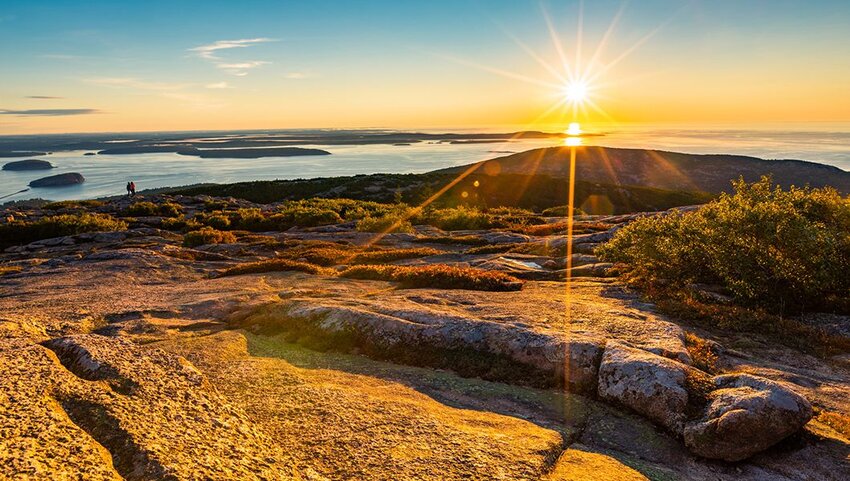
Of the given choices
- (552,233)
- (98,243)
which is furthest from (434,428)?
(98,243)

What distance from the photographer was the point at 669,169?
A: 169000 millimetres

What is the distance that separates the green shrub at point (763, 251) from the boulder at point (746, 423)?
755 centimetres

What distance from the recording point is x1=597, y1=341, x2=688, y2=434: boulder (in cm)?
754

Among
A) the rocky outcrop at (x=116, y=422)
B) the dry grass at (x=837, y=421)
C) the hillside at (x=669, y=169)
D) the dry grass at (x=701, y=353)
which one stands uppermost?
the hillside at (x=669, y=169)

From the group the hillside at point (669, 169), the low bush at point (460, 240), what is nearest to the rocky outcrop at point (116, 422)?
the low bush at point (460, 240)

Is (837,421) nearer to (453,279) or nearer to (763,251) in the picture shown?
(763,251)

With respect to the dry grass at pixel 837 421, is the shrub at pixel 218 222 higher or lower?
lower

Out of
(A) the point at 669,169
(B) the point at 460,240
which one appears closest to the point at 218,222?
(B) the point at 460,240

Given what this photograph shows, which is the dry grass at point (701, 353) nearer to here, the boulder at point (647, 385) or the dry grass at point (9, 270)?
the boulder at point (647, 385)

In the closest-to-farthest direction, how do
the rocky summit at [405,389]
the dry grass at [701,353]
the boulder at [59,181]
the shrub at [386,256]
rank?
the rocky summit at [405,389], the dry grass at [701,353], the shrub at [386,256], the boulder at [59,181]

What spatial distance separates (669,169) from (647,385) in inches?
7222

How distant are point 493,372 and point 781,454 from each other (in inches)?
179

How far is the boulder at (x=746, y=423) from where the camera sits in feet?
22.2

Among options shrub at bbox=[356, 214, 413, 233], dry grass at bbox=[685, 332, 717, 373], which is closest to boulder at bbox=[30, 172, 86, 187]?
shrub at bbox=[356, 214, 413, 233]
